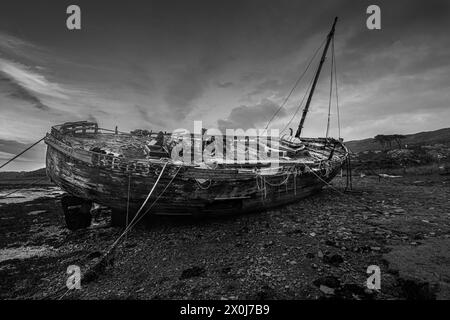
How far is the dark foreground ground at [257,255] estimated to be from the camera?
4957 mm

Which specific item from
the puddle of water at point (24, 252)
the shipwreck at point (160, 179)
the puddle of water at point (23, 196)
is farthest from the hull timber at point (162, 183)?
the puddle of water at point (23, 196)

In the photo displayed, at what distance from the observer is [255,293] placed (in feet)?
16.0

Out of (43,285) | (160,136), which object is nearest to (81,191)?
(43,285)

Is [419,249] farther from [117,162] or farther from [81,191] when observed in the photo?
[81,191]

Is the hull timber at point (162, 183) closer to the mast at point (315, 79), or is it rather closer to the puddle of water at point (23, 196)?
the mast at point (315, 79)

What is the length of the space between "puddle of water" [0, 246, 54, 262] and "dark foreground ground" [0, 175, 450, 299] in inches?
1.8

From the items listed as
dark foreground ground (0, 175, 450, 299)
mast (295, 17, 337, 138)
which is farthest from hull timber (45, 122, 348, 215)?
mast (295, 17, 337, 138)

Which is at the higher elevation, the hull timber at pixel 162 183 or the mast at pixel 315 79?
the mast at pixel 315 79

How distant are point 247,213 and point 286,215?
175 centimetres

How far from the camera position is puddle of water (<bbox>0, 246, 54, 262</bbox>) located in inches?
323

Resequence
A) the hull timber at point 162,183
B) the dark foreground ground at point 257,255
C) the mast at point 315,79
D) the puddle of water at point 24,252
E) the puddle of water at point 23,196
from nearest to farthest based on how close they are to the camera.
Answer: the dark foreground ground at point 257,255, the hull timber at point 162,183, the puddle of water at point 24,252, the mast at point 315,79, the puddle of water at point 23,196

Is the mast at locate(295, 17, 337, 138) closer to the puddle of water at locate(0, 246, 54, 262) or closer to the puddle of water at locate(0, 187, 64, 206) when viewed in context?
the puddle of water at locate(0, 246, 54, 262)

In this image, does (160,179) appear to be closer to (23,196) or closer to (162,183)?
(162,183)

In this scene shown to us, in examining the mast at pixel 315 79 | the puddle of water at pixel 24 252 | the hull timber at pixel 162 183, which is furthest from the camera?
the mast at pixel 315 79
